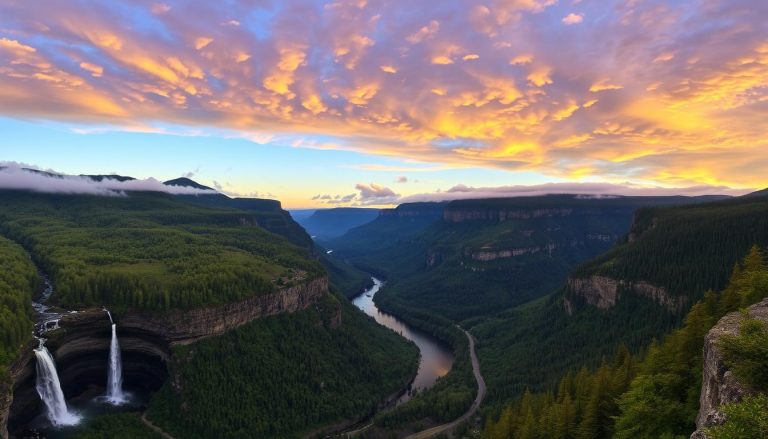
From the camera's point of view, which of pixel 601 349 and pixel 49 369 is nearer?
pixel 49 369

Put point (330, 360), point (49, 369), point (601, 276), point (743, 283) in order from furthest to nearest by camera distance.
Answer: point (601, 276) < point (330, 360) < point (49, 369) < point (743, 283)

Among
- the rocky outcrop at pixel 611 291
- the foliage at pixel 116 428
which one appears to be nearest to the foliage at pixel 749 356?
the foliage at pixel 116 428

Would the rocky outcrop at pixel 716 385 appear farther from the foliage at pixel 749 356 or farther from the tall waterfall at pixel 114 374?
the tall waterfall at pixel 114 374

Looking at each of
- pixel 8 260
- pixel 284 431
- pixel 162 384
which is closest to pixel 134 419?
pixel 162 384

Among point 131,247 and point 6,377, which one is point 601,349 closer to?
point 6,377

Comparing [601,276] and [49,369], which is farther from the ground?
[601,276]

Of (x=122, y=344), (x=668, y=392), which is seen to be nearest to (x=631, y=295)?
(x=668, y=392)
